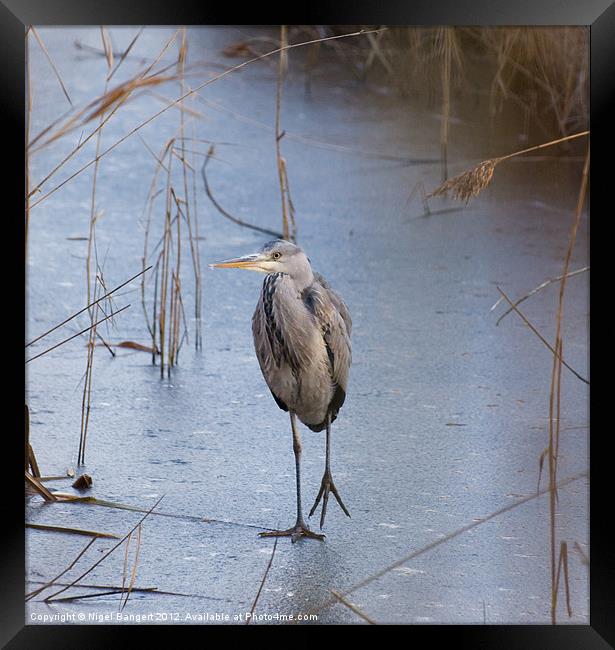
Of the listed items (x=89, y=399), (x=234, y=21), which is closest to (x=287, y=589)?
(x=89, y=399)

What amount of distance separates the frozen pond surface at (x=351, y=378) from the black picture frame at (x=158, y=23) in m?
0.04

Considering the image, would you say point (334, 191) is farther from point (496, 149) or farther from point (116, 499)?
point (116, 499)

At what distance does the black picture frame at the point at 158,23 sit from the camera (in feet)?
7.50

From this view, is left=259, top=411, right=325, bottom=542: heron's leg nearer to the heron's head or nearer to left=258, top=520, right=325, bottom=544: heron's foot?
left=258, top=520, right=325, bottom=544: heron's foot

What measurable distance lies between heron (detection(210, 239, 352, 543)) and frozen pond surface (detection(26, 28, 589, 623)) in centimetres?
12

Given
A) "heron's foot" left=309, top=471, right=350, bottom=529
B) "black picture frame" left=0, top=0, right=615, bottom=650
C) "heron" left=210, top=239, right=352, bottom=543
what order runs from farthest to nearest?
"heron's foot" left=309, top=471, right=350, bottom=529, "heron" left=210, top=239, right=352, bottom=543, "black picture frame" left=0, top=0, right=615, bottom=650

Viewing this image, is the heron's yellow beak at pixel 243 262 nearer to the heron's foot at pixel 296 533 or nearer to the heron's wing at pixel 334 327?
the heron's wing at pixel 334 327

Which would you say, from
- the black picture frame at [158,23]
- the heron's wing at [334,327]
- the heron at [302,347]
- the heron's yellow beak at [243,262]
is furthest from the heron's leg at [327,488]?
the heron's yellow beak at [243,262]

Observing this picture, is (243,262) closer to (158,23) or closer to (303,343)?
(303,343)

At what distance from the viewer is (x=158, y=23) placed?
2320mm

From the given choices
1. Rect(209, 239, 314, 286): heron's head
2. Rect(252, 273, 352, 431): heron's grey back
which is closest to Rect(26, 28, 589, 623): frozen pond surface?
Rect(252, 273, 352, 431): heron's grey back

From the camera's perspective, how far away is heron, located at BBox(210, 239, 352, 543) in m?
2.45

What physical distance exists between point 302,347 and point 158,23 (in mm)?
752
